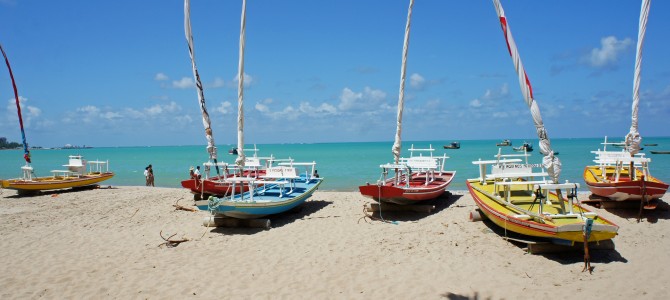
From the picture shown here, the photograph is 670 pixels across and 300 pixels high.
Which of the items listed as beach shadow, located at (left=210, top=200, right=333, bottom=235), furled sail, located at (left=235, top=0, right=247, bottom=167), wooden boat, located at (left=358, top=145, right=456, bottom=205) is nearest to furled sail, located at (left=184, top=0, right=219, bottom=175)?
furled sail, located at (left=235, top=0, right=247, bottom=167)

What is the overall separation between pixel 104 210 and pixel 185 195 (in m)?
4.17

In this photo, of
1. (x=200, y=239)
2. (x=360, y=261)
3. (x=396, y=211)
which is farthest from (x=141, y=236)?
(x=396, y=211)

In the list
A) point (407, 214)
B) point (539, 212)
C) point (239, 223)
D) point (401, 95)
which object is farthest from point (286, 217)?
point (539, 212)

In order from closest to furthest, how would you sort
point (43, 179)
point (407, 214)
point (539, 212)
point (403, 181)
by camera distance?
point (539, 212) < point (407, 214) < point (403, 181) < point (43, 179)

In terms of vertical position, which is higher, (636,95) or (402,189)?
(636,95)

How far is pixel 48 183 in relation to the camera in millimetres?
21781

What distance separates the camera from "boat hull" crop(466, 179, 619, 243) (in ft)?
27.5

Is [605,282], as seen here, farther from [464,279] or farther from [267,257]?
[267,257]

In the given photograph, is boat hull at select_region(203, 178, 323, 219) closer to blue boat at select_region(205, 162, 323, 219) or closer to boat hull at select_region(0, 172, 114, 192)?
blue boat at select_region(205, 162, 323, 219)

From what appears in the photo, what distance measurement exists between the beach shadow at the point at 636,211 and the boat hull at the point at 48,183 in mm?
25040

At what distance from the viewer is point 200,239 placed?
11883 mm

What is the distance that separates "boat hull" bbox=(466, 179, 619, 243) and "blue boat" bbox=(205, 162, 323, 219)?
236 inches

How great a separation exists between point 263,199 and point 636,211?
12.3 m

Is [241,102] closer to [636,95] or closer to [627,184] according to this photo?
[627,184]
